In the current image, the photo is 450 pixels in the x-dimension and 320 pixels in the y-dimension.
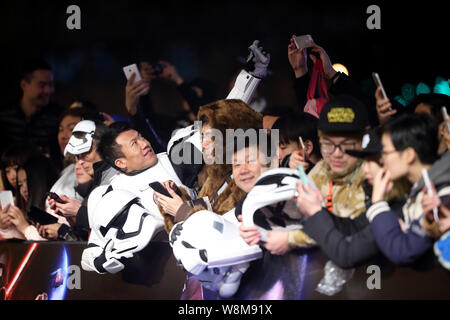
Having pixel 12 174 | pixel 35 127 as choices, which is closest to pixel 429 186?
pixel 12 174

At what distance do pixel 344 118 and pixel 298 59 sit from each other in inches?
34.8

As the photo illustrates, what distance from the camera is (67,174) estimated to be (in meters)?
4.87

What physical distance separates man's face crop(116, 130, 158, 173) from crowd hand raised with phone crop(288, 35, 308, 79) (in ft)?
2.93

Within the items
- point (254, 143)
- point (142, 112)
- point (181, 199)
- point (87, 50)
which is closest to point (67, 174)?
point (142, 112)

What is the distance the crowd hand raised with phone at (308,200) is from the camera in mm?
3102

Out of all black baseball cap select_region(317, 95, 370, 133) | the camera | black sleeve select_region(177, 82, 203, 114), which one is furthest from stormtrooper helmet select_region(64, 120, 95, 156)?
black baseball cap select_region(317, 95, 370, 133)

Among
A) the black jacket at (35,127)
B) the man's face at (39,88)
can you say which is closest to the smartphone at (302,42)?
the black jacket at (35,127)

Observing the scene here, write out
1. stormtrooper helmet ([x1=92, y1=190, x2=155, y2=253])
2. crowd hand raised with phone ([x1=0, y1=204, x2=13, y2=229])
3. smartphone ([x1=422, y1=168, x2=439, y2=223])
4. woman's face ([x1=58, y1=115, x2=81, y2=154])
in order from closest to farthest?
smartphone ([x1=422, y1=168, x2=439, y2=223]) < stormtrooper helmet ([x1=92, y1=190, x2=155, y2=253]) < crowd hand raised with phone ([x1=0, y1=204, x2=13, y2=229]) < woman's face ([x1=58, y1=115, x2=81, y2=154])

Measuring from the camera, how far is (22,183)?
5.04 m

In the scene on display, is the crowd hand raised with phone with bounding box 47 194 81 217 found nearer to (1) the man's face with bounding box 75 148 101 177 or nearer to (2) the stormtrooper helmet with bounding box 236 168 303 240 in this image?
(1) the man's face with bounding box 75 148 101 177

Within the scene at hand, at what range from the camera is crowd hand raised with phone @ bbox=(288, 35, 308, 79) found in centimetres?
405

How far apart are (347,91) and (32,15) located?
15.5 ft
